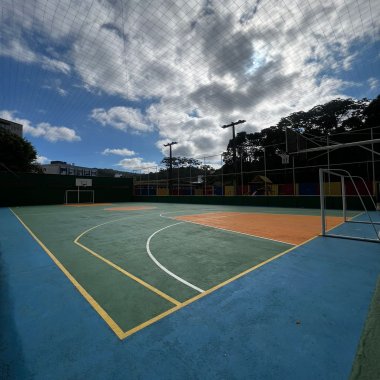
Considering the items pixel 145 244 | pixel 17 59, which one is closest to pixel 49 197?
pixel 17 59

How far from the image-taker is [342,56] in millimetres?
9062

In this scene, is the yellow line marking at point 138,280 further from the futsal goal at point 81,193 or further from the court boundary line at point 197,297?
the futsal goal at point 81,193

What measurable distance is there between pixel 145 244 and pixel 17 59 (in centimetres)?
952

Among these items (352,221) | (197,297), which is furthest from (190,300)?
(352,221)

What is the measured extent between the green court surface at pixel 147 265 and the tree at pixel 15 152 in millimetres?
27390

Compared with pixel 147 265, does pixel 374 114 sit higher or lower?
higher

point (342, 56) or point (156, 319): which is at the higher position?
point (342, 56)

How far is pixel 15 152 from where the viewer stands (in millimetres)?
28797

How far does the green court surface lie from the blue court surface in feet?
0.78

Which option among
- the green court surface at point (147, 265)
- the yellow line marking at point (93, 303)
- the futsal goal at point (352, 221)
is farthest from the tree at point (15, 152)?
the futsal goal at point (352, 221)

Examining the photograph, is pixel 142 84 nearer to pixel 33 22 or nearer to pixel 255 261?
pixel 33 22

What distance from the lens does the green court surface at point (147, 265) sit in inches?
123

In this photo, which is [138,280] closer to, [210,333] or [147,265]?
[147,265]

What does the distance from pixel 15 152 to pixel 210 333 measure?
1422 inches
